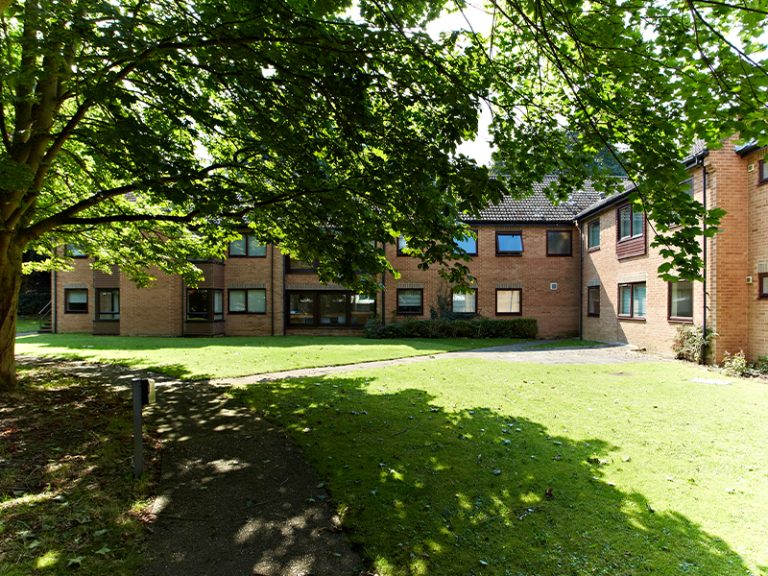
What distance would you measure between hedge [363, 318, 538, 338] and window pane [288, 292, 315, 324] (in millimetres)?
3945

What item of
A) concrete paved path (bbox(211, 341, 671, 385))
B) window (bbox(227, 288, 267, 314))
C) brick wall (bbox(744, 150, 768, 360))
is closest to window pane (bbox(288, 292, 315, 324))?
window (bbox(227, 288, 267, 314))

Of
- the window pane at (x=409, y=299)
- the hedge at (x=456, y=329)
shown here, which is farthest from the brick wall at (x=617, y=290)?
the window pane at (x=409, y=299)

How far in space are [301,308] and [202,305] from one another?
17.6ft

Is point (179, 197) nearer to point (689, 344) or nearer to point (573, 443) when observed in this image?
point (573, 443)

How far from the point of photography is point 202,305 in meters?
23.8

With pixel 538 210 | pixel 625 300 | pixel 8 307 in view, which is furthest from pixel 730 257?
pixel 8 307

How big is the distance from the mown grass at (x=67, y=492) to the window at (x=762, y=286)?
50.3 feet

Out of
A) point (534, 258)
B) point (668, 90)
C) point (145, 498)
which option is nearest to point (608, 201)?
→ point (534, 258)

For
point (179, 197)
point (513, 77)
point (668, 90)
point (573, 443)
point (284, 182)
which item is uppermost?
point (513, 77)

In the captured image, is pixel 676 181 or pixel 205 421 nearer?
pixel 676 181

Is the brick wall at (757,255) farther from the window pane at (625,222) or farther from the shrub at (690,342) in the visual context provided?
the window pane at (625,222)

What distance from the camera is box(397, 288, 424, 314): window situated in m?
24.6

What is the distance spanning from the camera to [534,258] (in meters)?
24.5

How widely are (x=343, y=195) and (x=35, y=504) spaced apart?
484 cm
